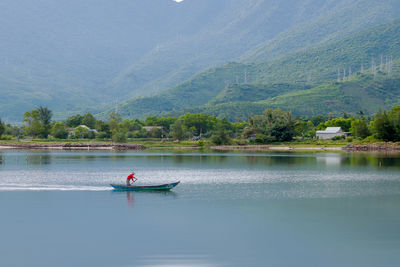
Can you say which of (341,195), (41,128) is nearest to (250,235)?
(341,195)

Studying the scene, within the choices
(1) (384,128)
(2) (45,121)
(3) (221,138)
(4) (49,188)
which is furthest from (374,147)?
(2) (45,121)

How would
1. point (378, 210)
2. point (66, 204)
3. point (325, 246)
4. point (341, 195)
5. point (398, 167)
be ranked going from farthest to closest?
1. point (398, 167)
2. point (341, 195)
3. point (66, 204)
4. point (378, 210)
5. point (325, 246)

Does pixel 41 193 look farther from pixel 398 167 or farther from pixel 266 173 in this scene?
pixel 398 167

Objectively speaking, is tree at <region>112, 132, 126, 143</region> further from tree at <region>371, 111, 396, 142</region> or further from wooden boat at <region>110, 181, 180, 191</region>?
wooden boat at <region>110, 181, 180, 191</region>

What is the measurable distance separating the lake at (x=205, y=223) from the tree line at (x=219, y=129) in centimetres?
7078

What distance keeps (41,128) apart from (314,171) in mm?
104478

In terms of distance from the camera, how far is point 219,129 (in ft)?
432

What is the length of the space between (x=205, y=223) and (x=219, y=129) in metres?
103

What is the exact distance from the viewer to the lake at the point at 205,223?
23.0 metres

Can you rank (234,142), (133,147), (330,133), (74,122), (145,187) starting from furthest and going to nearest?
(74,122) → (330,133) → (234,142) → (133,147) → (145,187)

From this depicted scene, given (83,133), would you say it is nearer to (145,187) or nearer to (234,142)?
(234,142)

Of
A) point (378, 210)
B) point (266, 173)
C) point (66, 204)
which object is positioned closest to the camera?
point (378, 210)

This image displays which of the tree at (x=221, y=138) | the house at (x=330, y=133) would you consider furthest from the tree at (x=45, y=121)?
the house at (x=330, y=133)

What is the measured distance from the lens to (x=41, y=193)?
137 feet
